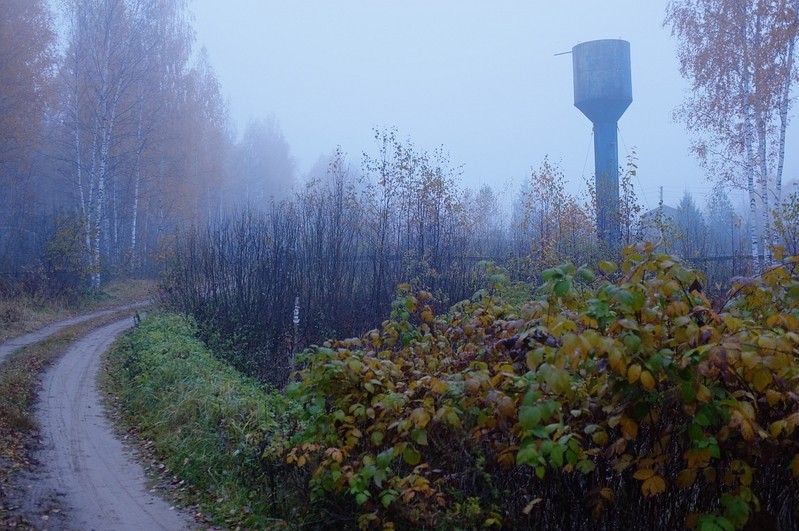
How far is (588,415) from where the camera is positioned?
382 centimetres

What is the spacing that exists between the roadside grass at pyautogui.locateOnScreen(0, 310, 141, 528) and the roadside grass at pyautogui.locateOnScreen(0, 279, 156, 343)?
110 cm

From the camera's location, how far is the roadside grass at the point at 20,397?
7.41 metres

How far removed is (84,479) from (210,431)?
1.40 m

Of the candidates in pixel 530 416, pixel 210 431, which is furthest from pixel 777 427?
pixel 210 431

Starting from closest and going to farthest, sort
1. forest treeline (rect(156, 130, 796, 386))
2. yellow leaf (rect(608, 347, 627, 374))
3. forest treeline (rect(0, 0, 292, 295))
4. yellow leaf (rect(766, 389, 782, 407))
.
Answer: yellow leaf (rect(608, 347, 627, 374)) < yellow leaf (rect(766, 389, 782, 407)) < forest treeline (rect(156, 130, 796, 386)) < forest treeline (rect(0, 0, 292, 295))

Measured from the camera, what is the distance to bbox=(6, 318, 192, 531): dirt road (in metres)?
6.00

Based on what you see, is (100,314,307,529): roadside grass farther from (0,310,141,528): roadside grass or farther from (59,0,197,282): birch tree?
(59,0,197,282): birch tree

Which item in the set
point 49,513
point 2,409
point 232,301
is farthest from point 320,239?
point 49,513

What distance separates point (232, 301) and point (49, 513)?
9721mm

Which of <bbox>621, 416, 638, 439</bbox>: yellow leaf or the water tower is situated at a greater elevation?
the water tower

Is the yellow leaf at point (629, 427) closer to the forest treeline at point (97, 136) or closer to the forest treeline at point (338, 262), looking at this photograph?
the forest treeline at point (338, 262)

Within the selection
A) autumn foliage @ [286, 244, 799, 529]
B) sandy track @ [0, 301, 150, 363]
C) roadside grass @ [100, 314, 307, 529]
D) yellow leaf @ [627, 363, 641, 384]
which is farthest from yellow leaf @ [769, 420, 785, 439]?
sandy track @ [0, 301, 150, 363]

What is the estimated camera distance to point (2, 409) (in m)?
9.02

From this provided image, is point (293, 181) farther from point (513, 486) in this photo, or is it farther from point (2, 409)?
point (513, 486)
